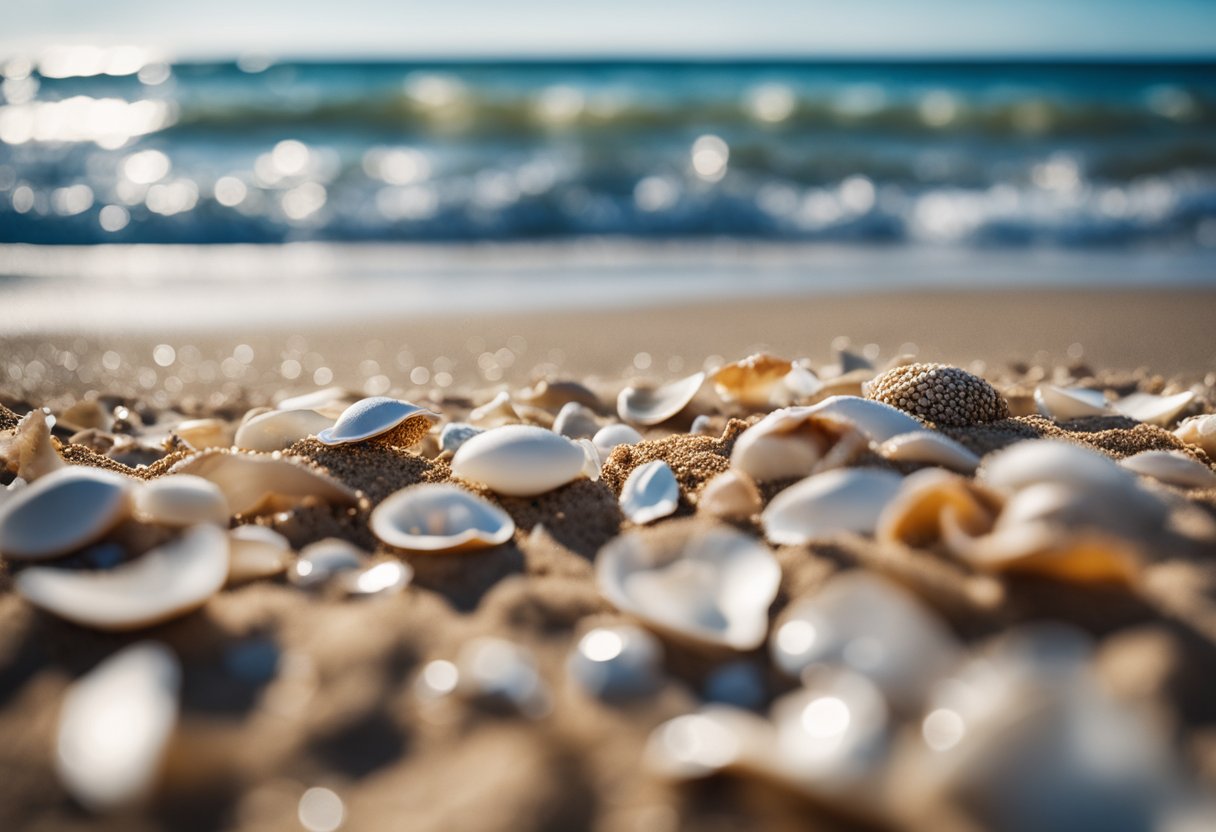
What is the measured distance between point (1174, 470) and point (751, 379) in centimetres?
89

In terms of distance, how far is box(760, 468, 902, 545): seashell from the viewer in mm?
1294

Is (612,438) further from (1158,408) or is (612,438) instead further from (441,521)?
(1158,408)

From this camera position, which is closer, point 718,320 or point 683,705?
point 683,705

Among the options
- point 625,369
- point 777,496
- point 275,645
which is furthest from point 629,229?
point 275,645

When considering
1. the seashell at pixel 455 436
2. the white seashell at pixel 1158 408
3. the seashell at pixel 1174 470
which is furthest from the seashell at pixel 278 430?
the white seashell at pixel 1158 408

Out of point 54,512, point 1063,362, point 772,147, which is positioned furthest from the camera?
point 772,147

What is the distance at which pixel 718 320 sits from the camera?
388cm

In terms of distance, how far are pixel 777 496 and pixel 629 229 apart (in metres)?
5.26

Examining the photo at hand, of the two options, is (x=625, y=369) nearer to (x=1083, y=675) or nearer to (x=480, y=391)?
(x=480, y=391)

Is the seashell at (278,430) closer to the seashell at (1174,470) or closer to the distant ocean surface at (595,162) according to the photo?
the seashell at (1174,470)

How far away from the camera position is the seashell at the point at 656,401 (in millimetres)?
2148

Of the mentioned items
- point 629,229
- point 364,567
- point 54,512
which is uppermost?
point 54,512

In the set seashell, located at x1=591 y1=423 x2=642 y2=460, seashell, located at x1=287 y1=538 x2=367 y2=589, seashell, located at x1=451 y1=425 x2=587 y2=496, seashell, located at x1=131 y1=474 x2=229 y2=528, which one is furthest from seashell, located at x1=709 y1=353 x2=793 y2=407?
seashell, located at x1=131 y1=474 x2=229 y2=528

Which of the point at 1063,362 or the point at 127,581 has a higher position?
the point at 127,581
